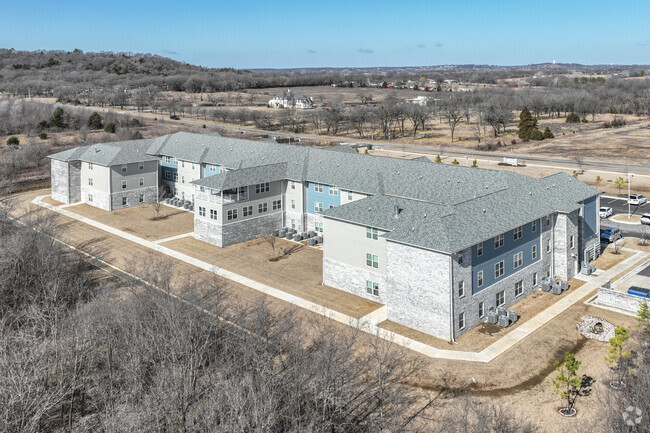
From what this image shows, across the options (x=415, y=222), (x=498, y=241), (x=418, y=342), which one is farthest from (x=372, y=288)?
(x=498, y=241)

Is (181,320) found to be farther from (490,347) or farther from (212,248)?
(212,248)

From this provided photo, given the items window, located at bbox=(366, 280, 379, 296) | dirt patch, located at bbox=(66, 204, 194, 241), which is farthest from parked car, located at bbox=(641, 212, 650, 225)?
dirt patch, located at bbox=(66, 204, 194, 241)

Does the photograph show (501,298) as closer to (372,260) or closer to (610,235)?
(372,260)

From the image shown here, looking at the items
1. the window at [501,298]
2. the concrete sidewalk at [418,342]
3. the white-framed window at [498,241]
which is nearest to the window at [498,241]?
the white-framed window at [498,241]

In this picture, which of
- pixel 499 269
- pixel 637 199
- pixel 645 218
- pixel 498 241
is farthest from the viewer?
pixel 637 199

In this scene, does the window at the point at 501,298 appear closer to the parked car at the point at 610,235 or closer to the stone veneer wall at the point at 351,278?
the stone veneer wall at the point at 351,278

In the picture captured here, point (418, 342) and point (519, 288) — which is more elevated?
point (519, 288)

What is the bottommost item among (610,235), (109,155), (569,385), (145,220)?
(569,385)

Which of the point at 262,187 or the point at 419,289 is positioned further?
the point at 262,187
